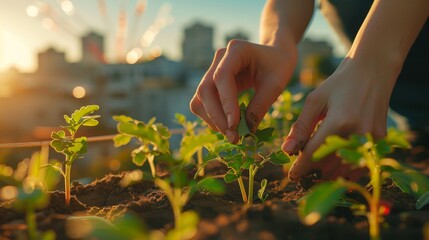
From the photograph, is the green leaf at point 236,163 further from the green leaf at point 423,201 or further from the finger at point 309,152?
the green leaf at point 423,201

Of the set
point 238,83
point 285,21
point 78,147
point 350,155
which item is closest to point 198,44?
point 285,21

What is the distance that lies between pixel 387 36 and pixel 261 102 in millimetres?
461

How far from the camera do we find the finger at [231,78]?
4.60 ft

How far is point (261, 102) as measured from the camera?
156 cm

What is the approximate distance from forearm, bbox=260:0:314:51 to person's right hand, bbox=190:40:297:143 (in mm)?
108

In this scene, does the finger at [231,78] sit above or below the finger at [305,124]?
above

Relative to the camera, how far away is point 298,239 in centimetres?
91

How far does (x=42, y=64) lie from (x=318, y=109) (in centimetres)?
3943

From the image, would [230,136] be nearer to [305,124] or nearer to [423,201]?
[305,124]

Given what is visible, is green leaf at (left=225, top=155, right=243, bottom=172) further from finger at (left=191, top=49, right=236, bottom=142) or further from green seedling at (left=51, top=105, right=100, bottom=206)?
green seedling at (left=51, top=105, right=100, bottom=206)

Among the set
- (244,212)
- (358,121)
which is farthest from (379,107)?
(244,212)

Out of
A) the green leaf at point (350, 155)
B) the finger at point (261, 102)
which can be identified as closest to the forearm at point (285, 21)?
the finger at point (261, 102)

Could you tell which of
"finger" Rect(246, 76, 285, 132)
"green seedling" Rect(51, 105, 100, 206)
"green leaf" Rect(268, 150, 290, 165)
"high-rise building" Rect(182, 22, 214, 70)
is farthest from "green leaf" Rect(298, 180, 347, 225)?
"high-rise building" Rect(182, 22, 214, 70)

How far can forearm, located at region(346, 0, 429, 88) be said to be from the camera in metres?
1.41
